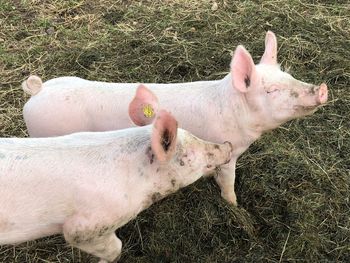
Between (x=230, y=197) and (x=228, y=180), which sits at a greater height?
(x=228, y=180)

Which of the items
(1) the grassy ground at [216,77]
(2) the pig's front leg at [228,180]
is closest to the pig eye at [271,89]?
(2) the pig's front leg at [228,180]

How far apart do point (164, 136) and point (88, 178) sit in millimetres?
447

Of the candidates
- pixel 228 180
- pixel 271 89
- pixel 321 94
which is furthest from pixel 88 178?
pixel 321 94

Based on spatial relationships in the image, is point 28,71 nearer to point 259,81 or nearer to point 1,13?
point 1,13

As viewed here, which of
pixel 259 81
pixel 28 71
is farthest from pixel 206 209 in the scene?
pixel 28 71

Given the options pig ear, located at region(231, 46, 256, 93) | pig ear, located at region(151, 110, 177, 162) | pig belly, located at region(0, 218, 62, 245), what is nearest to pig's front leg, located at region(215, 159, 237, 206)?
pig ear, located at region(231, 46, 256, 93)

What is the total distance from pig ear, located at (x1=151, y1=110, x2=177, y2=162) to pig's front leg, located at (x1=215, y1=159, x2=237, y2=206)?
0.81 metres

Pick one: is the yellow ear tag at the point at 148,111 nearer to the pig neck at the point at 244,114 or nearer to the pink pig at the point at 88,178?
the pink pig at the point at 88,178

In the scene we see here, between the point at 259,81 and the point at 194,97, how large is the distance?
455mm

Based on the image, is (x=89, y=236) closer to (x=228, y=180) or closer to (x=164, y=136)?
(x=164, y=136)

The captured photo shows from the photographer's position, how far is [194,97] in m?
3.29

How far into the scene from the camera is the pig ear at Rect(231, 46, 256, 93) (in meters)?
2.98

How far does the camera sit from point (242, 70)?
9.95ft

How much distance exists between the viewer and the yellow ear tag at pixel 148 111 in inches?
112
